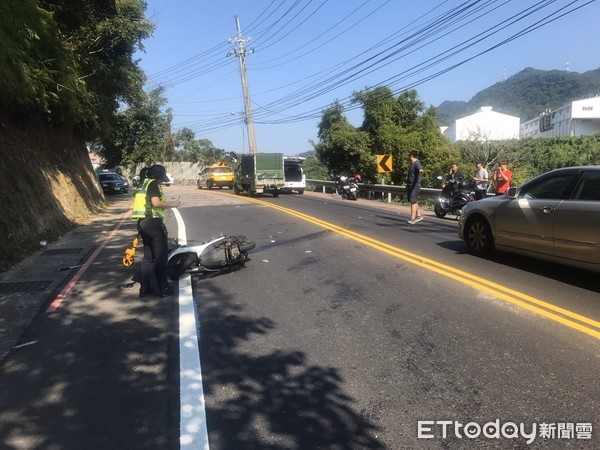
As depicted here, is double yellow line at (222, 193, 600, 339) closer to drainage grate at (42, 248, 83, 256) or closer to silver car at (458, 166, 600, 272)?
silver car at (458, 166, 600, 272)

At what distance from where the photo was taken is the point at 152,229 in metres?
6.41

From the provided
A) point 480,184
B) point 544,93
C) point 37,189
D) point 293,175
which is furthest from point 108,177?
point 544,93

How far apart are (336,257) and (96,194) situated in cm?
1583

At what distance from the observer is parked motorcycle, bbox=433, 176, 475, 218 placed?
15461 millimetres

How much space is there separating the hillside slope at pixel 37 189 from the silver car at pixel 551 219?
7.99m

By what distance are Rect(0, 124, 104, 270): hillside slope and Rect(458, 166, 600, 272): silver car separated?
799 cm

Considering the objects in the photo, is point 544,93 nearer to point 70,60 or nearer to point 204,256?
point 70,60

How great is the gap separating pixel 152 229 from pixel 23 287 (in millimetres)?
2295

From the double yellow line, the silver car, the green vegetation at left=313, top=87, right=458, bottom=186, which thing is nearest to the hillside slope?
A: the double yellow line

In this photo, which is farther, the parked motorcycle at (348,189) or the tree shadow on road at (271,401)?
the parked motorcycle at (348,189)

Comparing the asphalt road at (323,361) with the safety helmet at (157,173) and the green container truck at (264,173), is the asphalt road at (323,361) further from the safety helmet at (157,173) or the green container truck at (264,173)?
the green container truck at (264,173)

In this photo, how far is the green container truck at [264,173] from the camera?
27531 millimetres

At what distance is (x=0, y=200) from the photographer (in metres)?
9.95

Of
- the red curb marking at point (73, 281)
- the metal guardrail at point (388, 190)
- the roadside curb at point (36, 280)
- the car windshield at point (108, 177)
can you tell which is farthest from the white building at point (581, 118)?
the roadside curb at point (36, 280)
